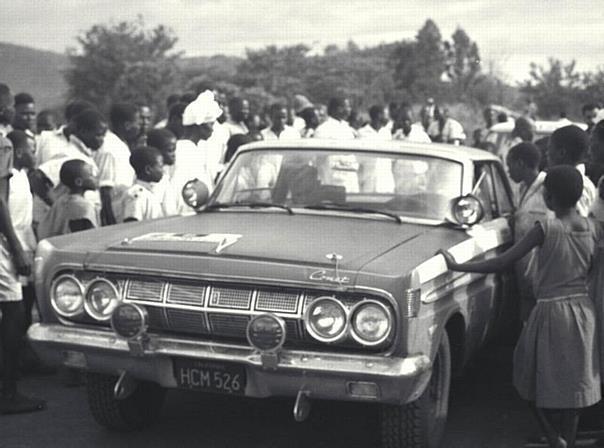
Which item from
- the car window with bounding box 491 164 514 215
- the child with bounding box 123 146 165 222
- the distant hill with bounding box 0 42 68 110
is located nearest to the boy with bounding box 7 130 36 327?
the child with bounding box 123 146 165 222

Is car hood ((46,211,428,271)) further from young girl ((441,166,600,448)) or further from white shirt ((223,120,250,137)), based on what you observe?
white shirt ((223,120,250,137))

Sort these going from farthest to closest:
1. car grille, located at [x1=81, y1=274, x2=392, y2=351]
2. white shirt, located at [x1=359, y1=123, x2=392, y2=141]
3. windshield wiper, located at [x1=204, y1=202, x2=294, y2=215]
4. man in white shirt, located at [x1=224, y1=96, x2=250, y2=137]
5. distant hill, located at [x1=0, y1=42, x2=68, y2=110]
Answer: distant hill, located at [x1=0, y1=42, x2=68, y2=110], white shirt, located at [x1=359, y1=123, x2=392, y2=141], man in white shirt, located at [x1=224, y1=96, x2=250, y2=137], windshield wiper, located at [x1=204, y1=202, x2=294, y2=215], car grille, located at [x1=81, y1=274, x2=392, y2=351]

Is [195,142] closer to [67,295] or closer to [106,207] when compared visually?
[106,207]

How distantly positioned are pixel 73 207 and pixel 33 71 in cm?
8095

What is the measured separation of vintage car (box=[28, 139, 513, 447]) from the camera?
179 inches

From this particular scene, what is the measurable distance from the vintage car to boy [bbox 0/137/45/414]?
705 millimetres

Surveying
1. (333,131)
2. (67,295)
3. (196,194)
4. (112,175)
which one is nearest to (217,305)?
(67,295)

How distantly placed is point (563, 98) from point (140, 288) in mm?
41862

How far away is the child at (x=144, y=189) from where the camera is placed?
22.7 feet

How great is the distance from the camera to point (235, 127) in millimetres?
12109

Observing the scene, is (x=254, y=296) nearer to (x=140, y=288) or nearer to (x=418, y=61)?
(x=140, y=288)

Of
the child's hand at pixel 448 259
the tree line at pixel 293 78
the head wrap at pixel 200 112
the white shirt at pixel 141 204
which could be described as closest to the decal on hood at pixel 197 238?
the child's hand at pixel 448 259

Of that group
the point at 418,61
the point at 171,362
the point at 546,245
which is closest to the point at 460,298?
the point at 546,245

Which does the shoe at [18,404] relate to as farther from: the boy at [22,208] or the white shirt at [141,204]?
the white shirt at [141,204]
